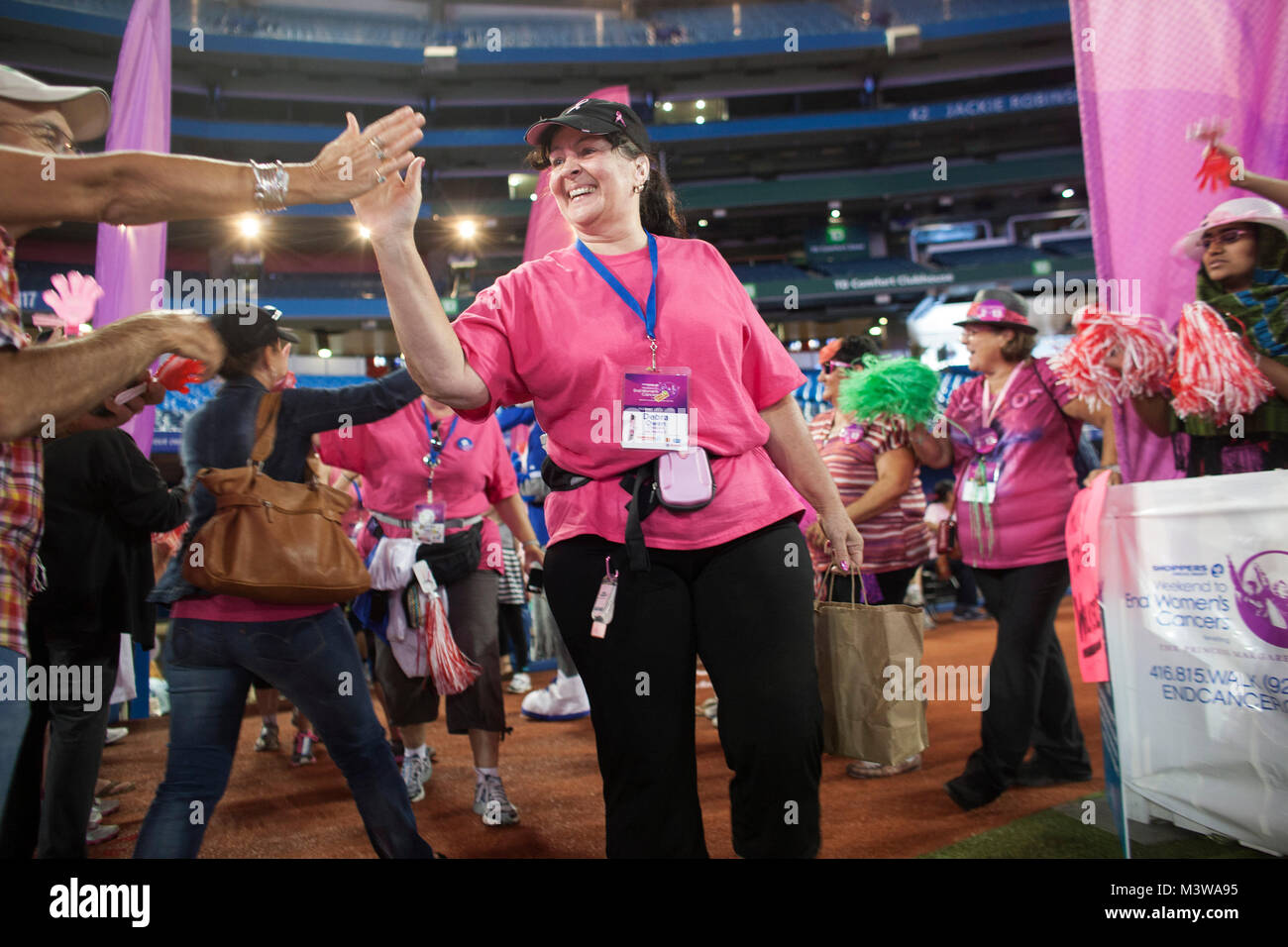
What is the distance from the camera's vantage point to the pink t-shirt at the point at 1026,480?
122 inches

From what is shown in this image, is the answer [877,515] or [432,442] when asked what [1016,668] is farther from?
[432,442]

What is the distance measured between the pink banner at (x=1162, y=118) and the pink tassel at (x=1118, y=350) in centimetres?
25

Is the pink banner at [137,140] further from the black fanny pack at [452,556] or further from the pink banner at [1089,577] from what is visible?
the pink banner at [1089,577]

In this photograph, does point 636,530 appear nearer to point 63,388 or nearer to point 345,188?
point 345,188

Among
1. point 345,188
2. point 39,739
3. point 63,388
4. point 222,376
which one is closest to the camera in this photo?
point 63,388

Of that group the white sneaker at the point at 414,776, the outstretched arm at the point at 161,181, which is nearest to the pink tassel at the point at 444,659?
the white sneaker at the point at 414,776

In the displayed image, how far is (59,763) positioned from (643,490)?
2281 millimetres

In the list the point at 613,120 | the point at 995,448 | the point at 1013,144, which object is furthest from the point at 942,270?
the point at 613,120

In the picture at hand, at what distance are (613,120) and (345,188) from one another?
25.8 inches

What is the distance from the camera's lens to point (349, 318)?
24.7m

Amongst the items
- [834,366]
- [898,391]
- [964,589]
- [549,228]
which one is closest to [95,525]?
[549,228]

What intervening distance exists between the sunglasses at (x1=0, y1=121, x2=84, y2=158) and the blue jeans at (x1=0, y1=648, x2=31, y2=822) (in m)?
0.79

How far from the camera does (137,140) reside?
4.61 metres
